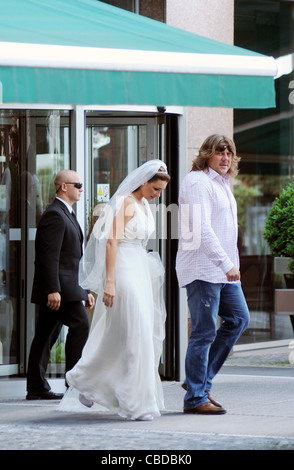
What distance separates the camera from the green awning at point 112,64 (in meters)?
6.89

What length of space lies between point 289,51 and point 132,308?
591 centimetres

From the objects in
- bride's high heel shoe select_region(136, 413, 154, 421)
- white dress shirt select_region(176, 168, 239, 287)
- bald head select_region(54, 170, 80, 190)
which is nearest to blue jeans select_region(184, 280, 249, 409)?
white dress shirt select_region(176, 168, 239, 287)

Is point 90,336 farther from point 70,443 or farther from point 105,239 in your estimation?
point 70,443

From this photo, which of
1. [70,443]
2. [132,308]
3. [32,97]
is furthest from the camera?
[132,308]

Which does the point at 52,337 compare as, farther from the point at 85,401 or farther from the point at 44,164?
the point at 44,164

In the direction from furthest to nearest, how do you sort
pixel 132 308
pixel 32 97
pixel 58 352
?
1. pixel 58 352
2. pixel 132 308
3. pixel 32 97

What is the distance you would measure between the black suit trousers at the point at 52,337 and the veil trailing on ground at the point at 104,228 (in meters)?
0.43

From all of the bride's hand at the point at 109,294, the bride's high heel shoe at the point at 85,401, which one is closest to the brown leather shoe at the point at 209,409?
the bride's high heel shoe at the point at 85,401

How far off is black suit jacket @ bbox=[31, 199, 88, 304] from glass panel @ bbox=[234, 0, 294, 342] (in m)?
3.94

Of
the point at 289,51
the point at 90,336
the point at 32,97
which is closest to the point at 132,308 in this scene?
the point at 90,336

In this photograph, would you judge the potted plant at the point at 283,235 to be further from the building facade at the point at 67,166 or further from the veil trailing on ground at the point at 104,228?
the veil trailing on ground at the point at 104,228

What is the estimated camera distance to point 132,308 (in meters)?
7.42

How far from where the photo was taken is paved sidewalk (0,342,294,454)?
6266 mm

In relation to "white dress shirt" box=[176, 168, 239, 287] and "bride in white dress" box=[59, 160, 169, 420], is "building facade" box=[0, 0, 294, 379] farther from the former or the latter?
"white dress shirt" box=[176, 168, 239, 287]
